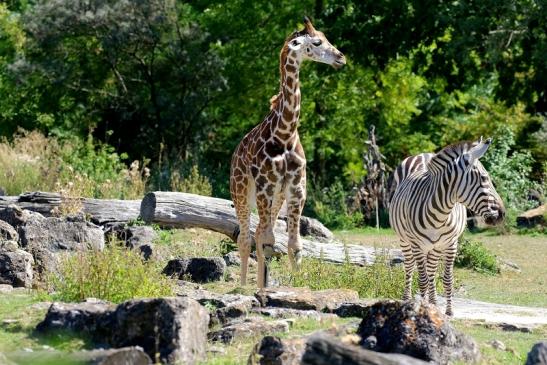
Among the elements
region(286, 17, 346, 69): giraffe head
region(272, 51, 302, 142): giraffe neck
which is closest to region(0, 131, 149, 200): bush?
region(272, 51, 302, 142): giraffe neck

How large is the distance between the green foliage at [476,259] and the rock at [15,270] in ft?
Result: 25.0

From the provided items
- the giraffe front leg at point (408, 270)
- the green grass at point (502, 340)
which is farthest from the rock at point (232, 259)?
the green grass at point (502, 340)

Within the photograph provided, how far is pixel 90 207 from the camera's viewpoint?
19156 mm

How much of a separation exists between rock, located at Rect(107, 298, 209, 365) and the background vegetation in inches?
622

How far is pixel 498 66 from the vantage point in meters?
→ 28.8

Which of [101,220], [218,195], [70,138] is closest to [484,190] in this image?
[101,220]

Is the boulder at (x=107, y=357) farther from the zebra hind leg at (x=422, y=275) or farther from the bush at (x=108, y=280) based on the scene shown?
the zebra hind leg at (x=422, y=275)

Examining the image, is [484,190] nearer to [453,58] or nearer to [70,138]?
[453,58]

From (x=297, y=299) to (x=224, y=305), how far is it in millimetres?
870

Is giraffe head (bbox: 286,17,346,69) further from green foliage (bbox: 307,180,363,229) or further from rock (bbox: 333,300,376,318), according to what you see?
green foliage (bbox: 307,180,363,229)

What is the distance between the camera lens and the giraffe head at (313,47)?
14266 mm

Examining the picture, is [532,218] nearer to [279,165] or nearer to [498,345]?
[279,165]

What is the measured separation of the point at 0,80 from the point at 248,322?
26054mm

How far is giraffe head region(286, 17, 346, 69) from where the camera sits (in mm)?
14266
